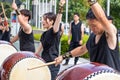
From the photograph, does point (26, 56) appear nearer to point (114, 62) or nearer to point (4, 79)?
point (4, 79)

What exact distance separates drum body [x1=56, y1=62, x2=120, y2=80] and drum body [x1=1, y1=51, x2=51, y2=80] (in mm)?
1902

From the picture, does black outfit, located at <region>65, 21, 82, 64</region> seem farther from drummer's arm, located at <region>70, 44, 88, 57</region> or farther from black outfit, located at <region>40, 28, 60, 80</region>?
drummer's arm, located at <region>70, 44, 88, 57</region>

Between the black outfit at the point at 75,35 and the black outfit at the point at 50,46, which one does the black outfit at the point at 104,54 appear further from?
the black outfit at the point at 75,35

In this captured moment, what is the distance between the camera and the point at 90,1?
433 cm

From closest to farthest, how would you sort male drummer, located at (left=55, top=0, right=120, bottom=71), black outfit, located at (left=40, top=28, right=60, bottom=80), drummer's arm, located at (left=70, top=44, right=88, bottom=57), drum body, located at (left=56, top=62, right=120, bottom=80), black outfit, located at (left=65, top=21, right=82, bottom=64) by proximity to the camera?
1. drum body, located at (left=56, top=62, right=120, bottom=80)
2. male drummer, located at (left=55, top=0, right=120, bottom=71)
3. drummer's arm, located at (left=70, top=44, right=88, bottom=57)
4. black outfit, located at (left=40, top=28, right=60, bottom=80)
5. black outfit, located at (left=65, top=21, right=82, bottom=64)

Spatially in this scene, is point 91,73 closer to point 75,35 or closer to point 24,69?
point 24,69

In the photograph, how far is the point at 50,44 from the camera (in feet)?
22.6

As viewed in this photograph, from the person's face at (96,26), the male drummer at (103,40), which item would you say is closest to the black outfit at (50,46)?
the male drummer at (103,40)

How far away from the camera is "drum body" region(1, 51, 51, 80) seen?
598 cm

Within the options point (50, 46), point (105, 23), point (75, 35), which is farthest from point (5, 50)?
point (75, 35)

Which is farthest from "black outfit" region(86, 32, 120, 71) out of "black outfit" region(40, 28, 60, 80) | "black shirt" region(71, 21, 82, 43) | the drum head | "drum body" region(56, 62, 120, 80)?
"black shirt" region(71, 21, 82, 43)

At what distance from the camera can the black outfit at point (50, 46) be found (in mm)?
6863

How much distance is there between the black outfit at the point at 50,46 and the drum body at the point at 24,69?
80 cm

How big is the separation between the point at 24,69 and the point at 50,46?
1.05m
